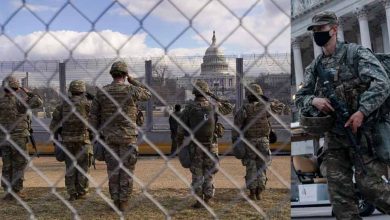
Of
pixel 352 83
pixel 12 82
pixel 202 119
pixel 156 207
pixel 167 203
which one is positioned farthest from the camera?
pixel 167 203

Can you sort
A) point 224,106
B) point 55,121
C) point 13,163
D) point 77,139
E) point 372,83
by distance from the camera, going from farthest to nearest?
1. point 13,163
2. point 77,139
3. point 55,121
4. point 372,83
5. point 224,106

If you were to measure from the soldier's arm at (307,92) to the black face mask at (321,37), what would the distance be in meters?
0.09

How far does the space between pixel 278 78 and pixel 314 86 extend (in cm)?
77

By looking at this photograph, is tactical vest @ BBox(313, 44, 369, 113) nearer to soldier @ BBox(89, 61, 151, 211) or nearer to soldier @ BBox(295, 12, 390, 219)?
soldier @ BBox(295, 12, 390, 219)

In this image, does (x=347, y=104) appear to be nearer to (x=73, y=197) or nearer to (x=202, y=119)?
(x=202, y=119)

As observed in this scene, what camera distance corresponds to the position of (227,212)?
4.09 meters

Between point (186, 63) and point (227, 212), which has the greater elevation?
point (186, 63)

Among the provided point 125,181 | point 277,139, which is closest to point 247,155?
point 125,181

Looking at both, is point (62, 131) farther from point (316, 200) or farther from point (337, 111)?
point (337, 111)

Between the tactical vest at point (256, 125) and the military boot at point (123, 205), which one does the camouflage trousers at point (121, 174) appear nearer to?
the military boot at point (123, 205)

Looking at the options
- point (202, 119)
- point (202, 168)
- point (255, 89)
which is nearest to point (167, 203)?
point (202, 168)

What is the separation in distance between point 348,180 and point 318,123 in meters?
0.24

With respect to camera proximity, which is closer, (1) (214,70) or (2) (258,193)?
(1) (214,70)

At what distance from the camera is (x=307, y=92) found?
2.13 metres
